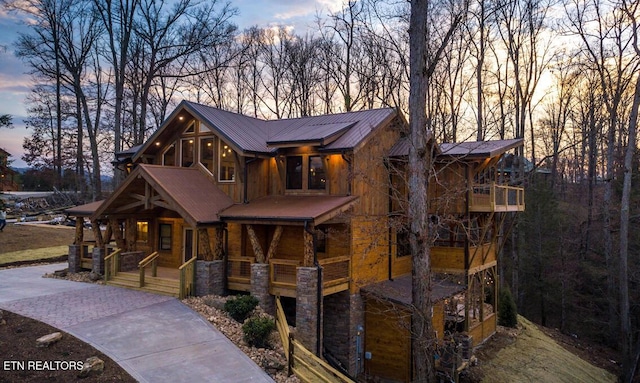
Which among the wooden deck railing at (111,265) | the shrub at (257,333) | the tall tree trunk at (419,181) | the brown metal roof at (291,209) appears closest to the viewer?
the tall tree trunk at (419,181)

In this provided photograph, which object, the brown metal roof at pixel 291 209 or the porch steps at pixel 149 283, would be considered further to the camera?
the porch steps at pixel 149 283

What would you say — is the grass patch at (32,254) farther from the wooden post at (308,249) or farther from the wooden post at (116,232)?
the wooden post at (308,249)

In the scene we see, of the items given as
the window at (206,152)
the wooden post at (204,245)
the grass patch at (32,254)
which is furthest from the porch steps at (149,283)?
the grass patch at (32,254)

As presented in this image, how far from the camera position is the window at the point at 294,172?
627 inches

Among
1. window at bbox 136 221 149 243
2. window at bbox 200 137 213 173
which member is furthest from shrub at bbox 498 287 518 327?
window at bbox 136 221 149 243

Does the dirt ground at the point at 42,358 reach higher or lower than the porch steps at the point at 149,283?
lower

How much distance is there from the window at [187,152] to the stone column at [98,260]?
467cm

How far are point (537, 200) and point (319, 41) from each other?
18.4m

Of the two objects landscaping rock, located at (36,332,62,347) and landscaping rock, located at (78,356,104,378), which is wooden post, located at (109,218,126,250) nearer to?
landscaping rock, located at (36,332,62,347)

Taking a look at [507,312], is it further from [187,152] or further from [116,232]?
[116,232]

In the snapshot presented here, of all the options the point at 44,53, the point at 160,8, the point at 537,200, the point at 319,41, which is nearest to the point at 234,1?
the point at 160,8

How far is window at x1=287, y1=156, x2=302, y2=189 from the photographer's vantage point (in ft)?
52.3

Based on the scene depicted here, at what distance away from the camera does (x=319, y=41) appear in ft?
101
